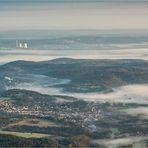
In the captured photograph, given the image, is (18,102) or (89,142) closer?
(89,142)

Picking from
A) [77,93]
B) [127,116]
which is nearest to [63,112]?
[127,116]

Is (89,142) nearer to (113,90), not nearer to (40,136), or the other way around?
(40,136)

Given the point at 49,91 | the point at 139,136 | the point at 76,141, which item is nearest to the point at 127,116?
the point at 139,136

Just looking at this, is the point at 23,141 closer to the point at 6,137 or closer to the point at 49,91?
the point at 6,137

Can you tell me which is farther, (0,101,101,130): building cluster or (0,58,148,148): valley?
(0,101,101,130): building cluster

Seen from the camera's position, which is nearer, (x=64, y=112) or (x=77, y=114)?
(x=77, y=114)

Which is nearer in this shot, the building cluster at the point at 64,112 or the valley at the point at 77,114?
the valley at the point at 77,114

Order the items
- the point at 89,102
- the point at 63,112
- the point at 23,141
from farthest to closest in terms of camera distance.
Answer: the point at 89,102 < the point at 63,112 < the point at 23,141

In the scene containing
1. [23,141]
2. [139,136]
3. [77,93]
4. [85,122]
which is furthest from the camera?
[77,93]

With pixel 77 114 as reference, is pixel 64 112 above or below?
below
